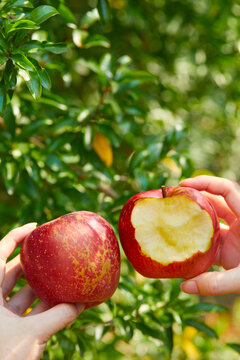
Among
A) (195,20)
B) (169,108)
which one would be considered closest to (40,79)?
(169,108)

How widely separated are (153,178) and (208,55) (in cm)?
87

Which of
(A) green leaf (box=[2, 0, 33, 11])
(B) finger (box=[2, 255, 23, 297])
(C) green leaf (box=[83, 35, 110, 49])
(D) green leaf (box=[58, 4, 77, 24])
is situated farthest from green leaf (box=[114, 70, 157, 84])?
(B) finger (box=[2, 255, 23, 297])

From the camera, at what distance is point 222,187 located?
113 cm

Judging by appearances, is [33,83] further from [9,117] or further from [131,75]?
[131,75]

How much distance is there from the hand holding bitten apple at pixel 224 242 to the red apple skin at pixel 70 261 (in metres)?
0.22

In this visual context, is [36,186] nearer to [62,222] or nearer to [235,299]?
[62,222]

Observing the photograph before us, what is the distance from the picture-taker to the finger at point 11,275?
1.13 m

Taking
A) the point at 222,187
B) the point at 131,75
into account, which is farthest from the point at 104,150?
the point at 222,187

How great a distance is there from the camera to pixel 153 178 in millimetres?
1315

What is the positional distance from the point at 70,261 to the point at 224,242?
52 cm

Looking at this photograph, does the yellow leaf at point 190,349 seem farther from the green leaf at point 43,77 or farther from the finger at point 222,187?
the green leaf at point 43,77

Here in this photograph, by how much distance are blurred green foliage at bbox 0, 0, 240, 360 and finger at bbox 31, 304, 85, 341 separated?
289mm

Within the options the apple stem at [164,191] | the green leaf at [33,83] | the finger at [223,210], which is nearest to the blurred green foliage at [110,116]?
the green leaf at [33,83]

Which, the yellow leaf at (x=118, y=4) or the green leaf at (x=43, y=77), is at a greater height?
the green leaf at (x=43, y=77)
